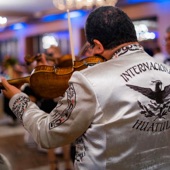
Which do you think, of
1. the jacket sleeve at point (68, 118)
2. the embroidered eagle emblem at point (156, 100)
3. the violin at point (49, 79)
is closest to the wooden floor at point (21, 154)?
the violin at point (49, 79)

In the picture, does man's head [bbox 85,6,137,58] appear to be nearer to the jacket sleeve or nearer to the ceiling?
the jacket sleeve

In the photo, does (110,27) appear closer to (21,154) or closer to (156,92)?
(156,92)

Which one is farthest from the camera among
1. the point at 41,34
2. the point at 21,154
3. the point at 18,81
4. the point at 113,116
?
the point at 41,34

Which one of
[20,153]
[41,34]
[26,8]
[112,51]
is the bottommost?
[20,153]

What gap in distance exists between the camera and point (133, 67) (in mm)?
1005

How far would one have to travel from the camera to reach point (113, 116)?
3.16 ft

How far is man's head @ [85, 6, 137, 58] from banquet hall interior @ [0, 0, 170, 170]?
425 mm

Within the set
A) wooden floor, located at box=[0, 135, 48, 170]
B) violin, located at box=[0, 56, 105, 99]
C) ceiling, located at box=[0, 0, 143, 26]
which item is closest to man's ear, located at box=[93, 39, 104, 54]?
violin, located at box=[0, 56, 105, 99]

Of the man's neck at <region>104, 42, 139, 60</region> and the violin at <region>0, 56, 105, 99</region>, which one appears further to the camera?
the violin at <region>0, 56, 105, 99</region>

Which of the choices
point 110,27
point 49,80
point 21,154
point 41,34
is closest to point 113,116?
point 110,27

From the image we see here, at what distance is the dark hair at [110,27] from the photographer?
39.3 inches

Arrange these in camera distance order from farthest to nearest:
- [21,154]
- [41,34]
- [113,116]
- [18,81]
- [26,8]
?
[41,34] → [26,8] → [21,154] → [18,81] → [113,116]

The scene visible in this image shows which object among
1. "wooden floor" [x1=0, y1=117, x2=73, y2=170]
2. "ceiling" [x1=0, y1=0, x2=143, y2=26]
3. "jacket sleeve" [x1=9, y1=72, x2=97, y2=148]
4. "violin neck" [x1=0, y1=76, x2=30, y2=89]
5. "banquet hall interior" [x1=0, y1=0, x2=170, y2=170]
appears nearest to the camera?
"jacket sleeve" [x1=9, y1=72, x2=97, y2=148]

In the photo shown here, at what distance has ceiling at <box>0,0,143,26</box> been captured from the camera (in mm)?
8086
